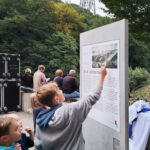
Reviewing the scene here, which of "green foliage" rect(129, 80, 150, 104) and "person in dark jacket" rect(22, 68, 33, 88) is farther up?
"person in dark jacket" rect(22, 68, 33, 88)

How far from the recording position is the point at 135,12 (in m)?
15.3

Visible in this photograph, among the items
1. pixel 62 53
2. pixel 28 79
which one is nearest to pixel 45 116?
pixel 28 79

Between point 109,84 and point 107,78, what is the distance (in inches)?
2.9

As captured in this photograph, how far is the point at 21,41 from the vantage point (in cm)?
2519

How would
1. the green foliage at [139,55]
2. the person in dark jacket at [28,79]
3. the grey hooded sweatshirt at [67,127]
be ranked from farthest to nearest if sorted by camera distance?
the green foliage at [139,55]
the person in dark jacket at [28,79]
the grey hooded sweatshirt at [67,127]

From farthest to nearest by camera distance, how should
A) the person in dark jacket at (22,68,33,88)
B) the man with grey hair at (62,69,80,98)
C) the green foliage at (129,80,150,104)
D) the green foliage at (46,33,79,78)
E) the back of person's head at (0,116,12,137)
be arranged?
the green foliage at (46,33,79,78) < the green foliage at (129,80,150,104) < the person in dark jacket at (22,68,33,88) < the man with grey hair at (62,69,80,98) < the back of person's head at (0,116,12,137)

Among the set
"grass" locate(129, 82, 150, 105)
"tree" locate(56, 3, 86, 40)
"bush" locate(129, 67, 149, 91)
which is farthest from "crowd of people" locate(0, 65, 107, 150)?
"tree" locate(56, 3, 86, 40)

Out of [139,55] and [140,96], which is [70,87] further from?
[139,55]

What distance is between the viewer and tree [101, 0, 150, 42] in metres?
14.9

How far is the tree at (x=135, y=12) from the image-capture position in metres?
14.9

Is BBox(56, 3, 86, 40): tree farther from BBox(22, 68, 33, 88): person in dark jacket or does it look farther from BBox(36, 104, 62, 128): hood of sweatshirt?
BBox(36, 104, 62, 128): hood of sweatshirt

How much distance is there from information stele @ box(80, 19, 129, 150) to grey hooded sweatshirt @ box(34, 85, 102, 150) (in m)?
0.20

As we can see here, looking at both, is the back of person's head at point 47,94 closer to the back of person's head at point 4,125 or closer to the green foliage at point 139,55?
the back of person's head at point 4,125

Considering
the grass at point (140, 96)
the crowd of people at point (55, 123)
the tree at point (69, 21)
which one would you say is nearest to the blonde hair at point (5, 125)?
the crowd of people at point (55, 123)
